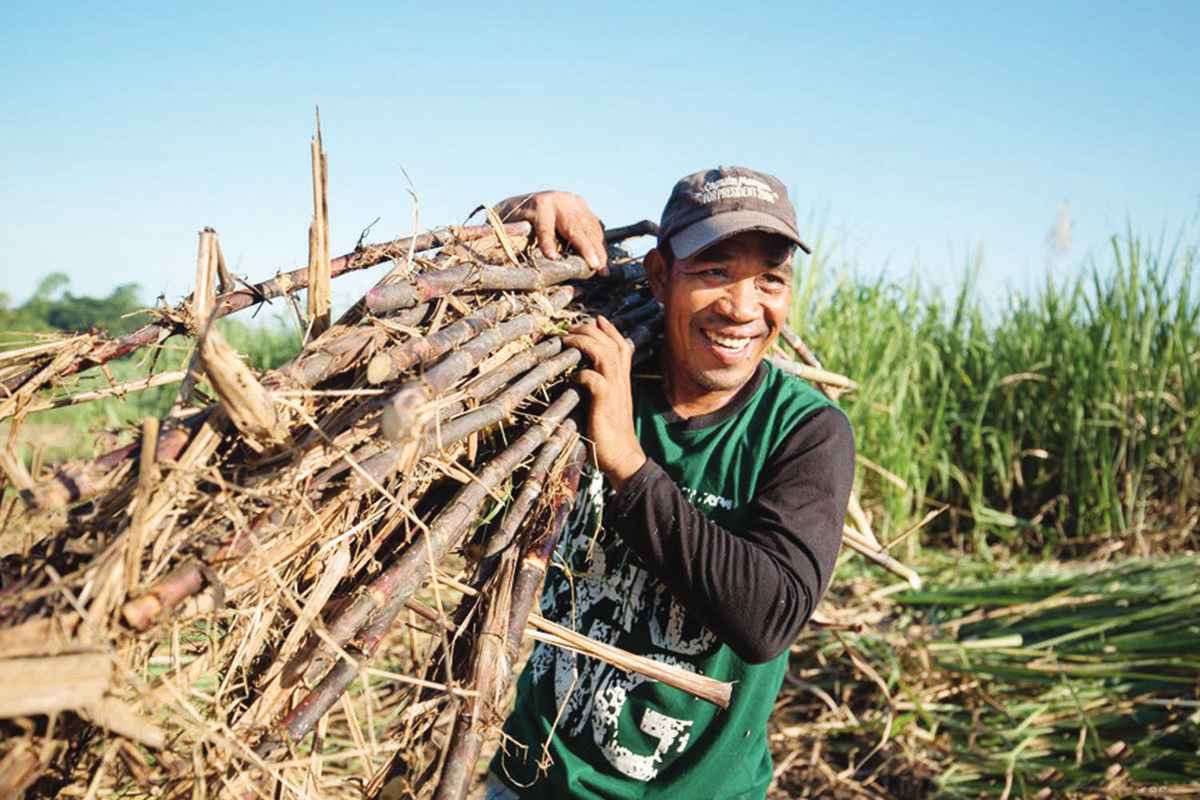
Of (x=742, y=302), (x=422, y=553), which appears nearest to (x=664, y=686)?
(x=422, y=553)

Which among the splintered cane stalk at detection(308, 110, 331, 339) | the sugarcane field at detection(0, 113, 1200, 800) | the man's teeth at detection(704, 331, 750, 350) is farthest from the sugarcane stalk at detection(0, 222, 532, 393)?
the man's teeth at detection(704, 331, 750, 350)

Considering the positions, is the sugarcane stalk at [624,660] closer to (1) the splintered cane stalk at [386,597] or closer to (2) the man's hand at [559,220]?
(1) the splintered cane stalk at [386,597]

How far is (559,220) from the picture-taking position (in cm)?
215

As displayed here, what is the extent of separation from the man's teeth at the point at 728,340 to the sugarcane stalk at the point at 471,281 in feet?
1.23

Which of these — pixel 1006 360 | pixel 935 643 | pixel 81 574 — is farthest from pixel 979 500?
pixel 81 574

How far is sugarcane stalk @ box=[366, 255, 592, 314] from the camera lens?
1520 millimetres

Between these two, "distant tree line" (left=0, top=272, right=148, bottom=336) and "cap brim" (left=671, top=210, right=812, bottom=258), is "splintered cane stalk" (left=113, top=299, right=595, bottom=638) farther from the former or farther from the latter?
"distant tree line" (left=0, top=272, right=148, bottom=336)

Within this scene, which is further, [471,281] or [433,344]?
[471,281]

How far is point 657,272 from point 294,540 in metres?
1.20

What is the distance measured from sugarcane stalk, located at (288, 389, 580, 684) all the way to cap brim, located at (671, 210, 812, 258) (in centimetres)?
55

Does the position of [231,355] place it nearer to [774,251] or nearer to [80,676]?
[80,676]

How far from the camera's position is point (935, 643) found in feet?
12.7

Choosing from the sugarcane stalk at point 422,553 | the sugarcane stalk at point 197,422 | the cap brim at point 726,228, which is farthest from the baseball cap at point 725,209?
the sugarcane stalk at point 197,422

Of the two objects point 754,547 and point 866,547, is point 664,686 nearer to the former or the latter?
point 754,547
